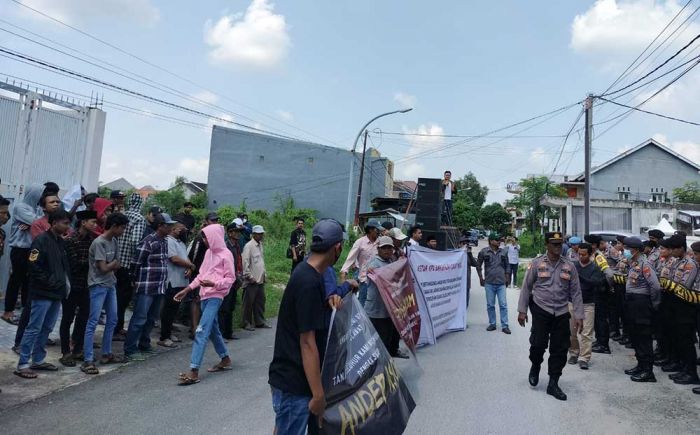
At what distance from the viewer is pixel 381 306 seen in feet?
20.2

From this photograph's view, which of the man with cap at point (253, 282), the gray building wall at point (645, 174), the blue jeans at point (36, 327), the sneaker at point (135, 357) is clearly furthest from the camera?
the gray building wall at point (645, 174)

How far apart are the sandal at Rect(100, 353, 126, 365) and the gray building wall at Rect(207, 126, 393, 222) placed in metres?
33.6

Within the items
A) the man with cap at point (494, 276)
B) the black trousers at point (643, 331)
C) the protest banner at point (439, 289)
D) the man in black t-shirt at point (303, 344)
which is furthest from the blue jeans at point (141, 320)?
the black trousers at point (643, 331)

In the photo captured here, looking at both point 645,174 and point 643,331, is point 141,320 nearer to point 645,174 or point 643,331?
point 643,331

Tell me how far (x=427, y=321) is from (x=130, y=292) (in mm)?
4421

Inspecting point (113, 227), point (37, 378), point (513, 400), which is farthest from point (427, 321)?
point (37, 378)

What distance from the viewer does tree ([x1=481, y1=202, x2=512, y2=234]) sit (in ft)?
197

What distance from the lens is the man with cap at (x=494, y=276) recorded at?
901cm

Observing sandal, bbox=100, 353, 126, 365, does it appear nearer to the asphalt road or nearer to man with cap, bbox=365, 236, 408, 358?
the asphalt road

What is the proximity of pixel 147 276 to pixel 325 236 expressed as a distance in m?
4.38

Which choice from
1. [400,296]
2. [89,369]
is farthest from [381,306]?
[89,369]

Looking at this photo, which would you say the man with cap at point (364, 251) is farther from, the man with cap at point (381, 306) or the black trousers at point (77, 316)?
the black trousers at point (77, 316)

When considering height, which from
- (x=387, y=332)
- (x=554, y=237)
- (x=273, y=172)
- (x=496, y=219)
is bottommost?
(x=387, y=332)

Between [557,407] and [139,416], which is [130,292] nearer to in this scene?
[139,416]
